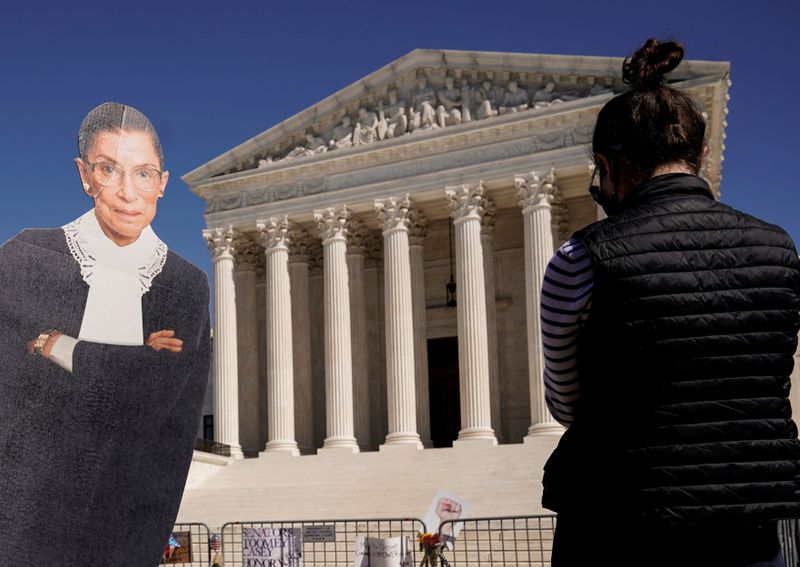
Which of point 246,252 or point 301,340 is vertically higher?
point 246,252

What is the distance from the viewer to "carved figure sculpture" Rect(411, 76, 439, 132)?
35000mm

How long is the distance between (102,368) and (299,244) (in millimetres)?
33109

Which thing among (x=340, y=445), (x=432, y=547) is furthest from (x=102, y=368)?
(x=340, y=445)

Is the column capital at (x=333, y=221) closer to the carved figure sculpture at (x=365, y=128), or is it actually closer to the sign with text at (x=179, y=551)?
the carved figure sculpture at (x=365, y=128)

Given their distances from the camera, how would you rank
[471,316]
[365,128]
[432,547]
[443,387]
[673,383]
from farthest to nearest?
[443,387] → [365,128] → [471,316] → [432,547] → [673,383]

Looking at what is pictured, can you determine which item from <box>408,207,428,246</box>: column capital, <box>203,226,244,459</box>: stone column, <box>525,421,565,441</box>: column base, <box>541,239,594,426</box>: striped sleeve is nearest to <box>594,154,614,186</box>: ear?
<box>541,239,594,426</box>: striped sleeve

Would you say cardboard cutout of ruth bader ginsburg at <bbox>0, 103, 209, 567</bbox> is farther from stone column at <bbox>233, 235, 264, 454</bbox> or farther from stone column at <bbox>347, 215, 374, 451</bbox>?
stone column at <bbox>233, 235, 264, 454</bbox>

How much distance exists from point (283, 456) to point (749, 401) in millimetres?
33654

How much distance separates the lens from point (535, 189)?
32.8 m

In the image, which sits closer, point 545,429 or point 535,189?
point 545,429

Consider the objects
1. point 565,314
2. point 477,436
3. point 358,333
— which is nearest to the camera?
point 565,314

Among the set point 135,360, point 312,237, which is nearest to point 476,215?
point 312,237

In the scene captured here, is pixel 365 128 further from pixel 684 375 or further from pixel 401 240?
pixel 684 375

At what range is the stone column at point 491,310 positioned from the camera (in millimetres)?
34344
